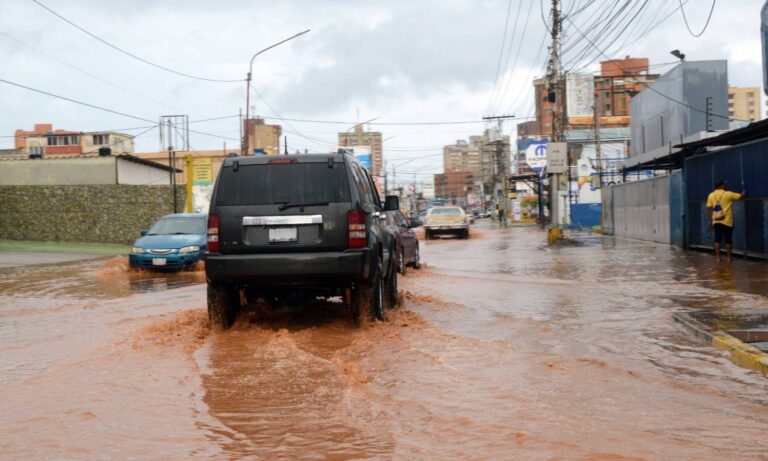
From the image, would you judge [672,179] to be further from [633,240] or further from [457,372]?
[457,372]

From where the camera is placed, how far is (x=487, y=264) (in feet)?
69.6

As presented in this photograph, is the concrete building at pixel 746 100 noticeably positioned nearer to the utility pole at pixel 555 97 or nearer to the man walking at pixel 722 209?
the utility pole at pixel 555 97

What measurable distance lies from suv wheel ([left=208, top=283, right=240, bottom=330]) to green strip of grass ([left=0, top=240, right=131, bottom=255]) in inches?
833

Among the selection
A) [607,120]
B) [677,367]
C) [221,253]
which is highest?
[607,120]

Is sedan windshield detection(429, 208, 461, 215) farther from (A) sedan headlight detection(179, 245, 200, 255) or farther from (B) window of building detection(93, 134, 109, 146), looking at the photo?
(B) window of building detection(93, 134, 109, 146)

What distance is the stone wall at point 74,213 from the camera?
1356 inches

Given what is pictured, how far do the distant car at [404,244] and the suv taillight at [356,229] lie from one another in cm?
710

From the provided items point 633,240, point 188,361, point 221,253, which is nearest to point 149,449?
point 188,361

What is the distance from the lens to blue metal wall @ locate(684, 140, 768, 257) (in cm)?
1788

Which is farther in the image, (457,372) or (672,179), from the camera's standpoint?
(672,179)

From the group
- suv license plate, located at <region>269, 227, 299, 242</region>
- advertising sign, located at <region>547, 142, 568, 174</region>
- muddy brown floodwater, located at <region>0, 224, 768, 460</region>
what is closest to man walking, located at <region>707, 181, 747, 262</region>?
muddy brown floodwater, located at <region>0, 224, 768, 460</region>

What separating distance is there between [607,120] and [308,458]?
10200cm

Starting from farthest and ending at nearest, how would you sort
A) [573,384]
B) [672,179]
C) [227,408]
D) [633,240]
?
1. [633,240]
2. [672,179]
3. [573,384]
4. [227,408]

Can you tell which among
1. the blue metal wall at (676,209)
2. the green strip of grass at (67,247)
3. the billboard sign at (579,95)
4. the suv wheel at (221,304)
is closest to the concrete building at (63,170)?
the green strip of grass at (67,247)
